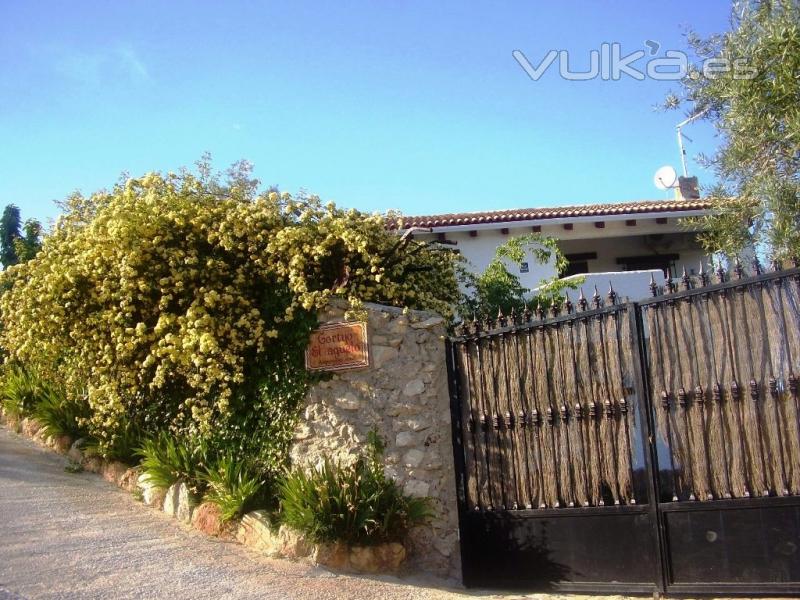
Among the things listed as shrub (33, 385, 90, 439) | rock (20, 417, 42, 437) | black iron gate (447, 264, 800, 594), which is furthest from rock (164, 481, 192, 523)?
rock (20, 417, 42, 437)

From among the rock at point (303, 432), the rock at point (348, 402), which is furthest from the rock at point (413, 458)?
the rock at point (303, 432)

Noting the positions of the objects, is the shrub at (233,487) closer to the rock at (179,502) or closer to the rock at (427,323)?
the rock at (179,502)

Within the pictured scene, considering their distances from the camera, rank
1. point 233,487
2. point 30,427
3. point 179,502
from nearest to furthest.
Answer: point 233,487
point 179,502
point 30,427

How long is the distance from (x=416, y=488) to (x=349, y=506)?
0.68m

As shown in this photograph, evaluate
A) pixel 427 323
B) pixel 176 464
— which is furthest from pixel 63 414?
pixel 427 323

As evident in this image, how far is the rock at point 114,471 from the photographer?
322 inches

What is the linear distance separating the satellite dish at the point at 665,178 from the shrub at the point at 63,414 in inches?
493

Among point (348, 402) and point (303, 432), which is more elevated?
point (348, 402)

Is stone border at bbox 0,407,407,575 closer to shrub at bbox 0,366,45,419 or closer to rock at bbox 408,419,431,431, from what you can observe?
rock at bbox 408,419,431,431

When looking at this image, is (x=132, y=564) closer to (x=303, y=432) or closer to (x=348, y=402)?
(x=303, y=432)

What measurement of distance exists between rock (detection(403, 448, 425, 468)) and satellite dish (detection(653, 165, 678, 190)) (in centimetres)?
1172

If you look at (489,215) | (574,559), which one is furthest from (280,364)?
(489,215)

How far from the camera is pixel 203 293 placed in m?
7.14

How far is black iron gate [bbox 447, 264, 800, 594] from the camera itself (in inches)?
207
